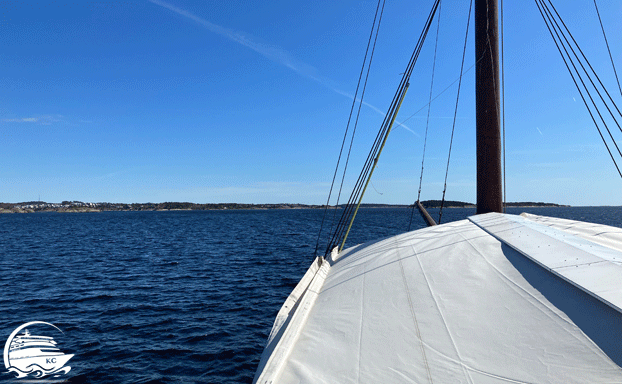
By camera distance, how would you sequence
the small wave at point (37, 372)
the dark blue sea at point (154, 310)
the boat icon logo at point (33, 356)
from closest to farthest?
the small wave at point (37, 372)
the boat icon logo at point (33, 356)
the dark blue sea at point (154, 310)

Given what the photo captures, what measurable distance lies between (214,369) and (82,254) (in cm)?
2819

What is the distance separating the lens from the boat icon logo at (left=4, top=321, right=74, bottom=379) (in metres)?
9.16

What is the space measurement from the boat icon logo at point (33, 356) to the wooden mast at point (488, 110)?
12.5 m

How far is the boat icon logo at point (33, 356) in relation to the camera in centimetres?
916

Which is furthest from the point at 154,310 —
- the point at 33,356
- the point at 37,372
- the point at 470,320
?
the point at 470,320

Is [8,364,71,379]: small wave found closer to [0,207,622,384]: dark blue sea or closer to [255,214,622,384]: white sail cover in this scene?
[0,207,622,384]: dark blue sea

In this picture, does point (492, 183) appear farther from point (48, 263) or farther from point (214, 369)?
point (48, 263)

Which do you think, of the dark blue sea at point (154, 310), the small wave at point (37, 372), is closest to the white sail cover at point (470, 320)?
the dark blue sea at point (154, 310)

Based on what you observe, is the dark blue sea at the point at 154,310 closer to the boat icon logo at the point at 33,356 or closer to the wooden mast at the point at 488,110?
the boat icon logo at the point at 33,356

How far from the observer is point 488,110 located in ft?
27.4

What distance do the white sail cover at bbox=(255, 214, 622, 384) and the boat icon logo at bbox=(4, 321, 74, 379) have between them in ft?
27.6

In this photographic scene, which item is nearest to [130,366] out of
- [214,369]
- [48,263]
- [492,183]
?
[214,369]

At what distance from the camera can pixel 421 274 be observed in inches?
204

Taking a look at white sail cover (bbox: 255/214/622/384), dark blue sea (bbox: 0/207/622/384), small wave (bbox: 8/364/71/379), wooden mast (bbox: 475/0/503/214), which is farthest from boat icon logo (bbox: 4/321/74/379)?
wooden mast (bbox: 475/0/503/214)
